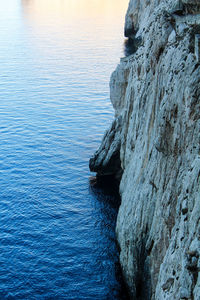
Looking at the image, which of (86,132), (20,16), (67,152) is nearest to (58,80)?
(86,132)

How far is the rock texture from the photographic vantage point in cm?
2366

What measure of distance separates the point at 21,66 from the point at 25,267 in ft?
262

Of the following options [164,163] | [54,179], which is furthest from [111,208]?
[164,163]

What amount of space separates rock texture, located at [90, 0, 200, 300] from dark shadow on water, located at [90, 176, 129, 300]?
1.56 metres

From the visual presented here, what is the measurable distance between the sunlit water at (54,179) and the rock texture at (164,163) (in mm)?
4546

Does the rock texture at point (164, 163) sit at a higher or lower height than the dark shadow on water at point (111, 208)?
higher

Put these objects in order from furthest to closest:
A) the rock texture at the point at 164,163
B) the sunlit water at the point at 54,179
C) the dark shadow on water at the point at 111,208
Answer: the sunlit water at the point at 54,179
the dark shadow on water at the point at 111,208
the rock texture at the point at 164,163

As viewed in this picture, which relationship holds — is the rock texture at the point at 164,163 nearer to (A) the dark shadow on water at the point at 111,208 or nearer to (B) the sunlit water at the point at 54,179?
(A) the dark shadow on water at the point at 111,208

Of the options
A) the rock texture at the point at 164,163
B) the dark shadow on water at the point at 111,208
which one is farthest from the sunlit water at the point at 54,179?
the rock texture at the point at 164,163

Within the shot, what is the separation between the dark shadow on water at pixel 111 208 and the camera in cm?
3928

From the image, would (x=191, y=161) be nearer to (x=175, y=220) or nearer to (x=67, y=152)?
(x=175, y=220)

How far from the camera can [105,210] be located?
53.3 meters

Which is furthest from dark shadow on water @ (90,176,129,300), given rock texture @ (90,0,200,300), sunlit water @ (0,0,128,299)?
rock texture @ (90,0,200,300)

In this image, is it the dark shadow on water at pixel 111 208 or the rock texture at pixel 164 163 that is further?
the dark shadow on water at pixel 111 208
